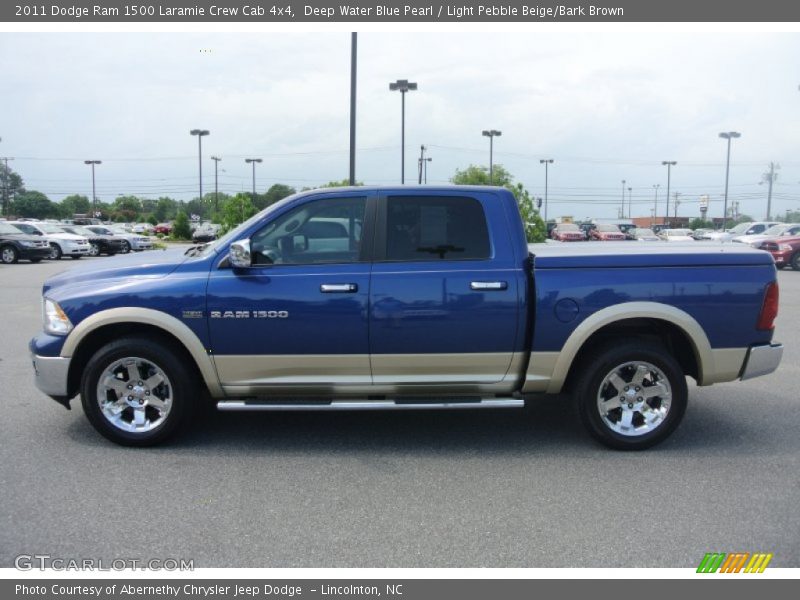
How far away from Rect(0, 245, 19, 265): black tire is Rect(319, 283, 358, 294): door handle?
25.0 metres

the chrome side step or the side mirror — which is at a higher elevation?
the side mirror

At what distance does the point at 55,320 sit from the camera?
528cm

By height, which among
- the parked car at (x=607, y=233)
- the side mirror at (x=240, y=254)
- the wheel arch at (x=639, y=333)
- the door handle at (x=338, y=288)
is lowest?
the parked car at (x=607, y=233)

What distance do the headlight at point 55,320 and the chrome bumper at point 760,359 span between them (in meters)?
5.06

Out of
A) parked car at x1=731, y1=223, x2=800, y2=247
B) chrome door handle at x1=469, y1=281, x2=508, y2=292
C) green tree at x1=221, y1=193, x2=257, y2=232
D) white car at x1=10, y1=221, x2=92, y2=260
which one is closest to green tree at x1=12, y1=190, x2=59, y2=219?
white car at x1=10, y1=221, x2=92, y2=260

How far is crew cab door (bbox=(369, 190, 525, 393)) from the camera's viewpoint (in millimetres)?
5129

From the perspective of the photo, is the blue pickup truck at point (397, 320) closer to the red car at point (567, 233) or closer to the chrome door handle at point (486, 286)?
the chrome door handle at point (486, 286)

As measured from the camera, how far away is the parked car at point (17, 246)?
25969mm

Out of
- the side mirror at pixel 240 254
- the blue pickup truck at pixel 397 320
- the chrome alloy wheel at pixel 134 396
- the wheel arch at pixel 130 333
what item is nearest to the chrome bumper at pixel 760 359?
the blue pickup truck at pixel 397 320

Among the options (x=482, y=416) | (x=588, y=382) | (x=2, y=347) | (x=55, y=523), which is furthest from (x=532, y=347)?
(x=2, y=347)

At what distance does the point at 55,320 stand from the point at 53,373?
39 centimetres

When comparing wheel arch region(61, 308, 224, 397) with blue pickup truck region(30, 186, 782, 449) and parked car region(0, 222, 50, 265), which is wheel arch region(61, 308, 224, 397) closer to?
blue pickup truck region(30, 186, 782, 449)

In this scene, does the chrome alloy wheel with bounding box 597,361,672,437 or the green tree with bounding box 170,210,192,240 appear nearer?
the chrome alloy wheel with bounding box 597,361,672,437

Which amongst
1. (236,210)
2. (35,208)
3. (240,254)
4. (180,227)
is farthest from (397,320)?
(35,208)
